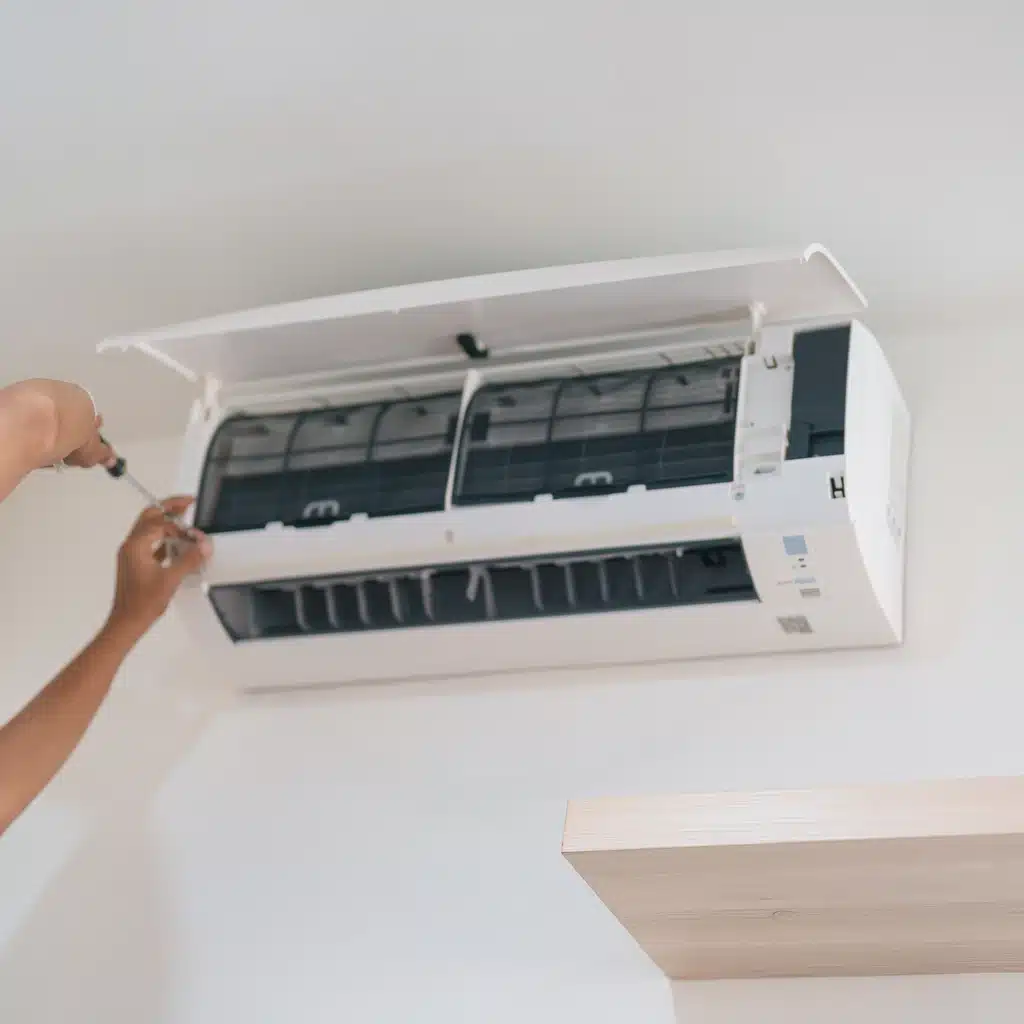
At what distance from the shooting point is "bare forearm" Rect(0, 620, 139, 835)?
1.38 metres

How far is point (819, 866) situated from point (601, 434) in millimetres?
669

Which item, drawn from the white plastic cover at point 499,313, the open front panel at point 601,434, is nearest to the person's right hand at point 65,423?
the white plastic cover at point 499,313

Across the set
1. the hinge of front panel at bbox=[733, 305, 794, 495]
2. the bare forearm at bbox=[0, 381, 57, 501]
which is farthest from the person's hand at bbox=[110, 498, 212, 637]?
the hinge of front panel at bbox=[733, 305, 794, 495]

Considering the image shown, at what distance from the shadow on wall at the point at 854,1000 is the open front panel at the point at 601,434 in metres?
0.52

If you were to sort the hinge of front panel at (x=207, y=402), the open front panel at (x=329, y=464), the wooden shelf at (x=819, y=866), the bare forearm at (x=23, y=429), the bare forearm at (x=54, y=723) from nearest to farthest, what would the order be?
the wooden shelf at (x=819, y=866) → the bare forearm at (x=23, y=429) → the bare forearm at (x=54, y=723) → the open front panel at (x=329, y=464) → the hinge of front panel at (x=207, y=402)

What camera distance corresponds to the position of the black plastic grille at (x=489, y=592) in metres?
1.45

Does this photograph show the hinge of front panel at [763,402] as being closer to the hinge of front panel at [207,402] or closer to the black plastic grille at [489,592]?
the black plastic grille at [489,592]

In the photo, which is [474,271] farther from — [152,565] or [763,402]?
[152,565]

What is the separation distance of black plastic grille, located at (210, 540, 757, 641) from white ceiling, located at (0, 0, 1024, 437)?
0.40 m

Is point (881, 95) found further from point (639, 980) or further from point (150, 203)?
point (639, 980)

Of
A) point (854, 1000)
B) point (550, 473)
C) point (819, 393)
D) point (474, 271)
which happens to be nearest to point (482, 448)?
point (550, 473)

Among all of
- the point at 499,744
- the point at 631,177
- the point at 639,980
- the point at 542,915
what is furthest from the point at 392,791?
the point at 631,177

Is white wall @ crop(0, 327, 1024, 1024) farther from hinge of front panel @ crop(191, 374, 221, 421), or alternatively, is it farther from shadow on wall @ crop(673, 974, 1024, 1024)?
hinge of front panel @ crop(191, 374, 221, 421)

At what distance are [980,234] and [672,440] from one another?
435mm
